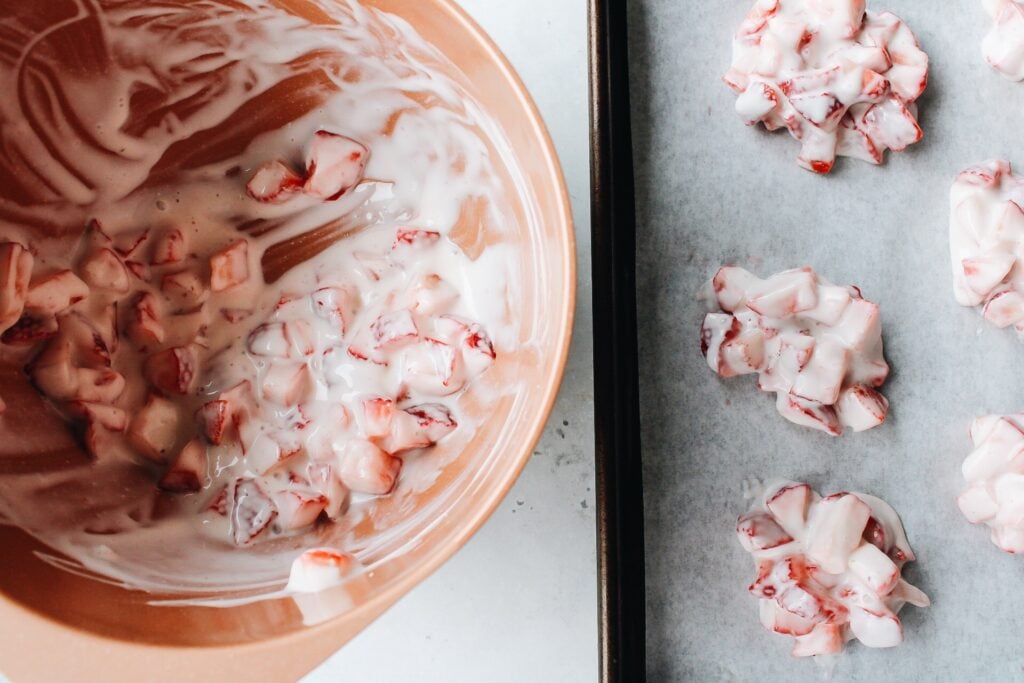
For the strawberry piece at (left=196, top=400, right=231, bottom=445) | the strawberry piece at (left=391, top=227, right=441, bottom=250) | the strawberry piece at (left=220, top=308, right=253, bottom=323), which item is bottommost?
the strawberry piece at (left=196, top=400, right=231, bottom=445)

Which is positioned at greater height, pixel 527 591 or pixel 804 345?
pixel 804 345

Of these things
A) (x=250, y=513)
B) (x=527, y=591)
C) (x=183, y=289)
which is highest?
(x=183, y=289)

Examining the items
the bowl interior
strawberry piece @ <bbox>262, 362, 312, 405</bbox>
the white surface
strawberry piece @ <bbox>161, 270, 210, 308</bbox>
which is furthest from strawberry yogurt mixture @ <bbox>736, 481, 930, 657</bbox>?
strawberry piece @ <bbox>161, 270, 210, 308</bbox>

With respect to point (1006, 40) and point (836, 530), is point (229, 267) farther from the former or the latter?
point (1006, 40)

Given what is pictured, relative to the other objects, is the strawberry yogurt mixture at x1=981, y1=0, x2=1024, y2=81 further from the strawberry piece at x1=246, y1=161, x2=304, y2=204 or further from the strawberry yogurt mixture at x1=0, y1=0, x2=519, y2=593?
the strawberry piece at x1=246, y1=161, x2=304, y2=204

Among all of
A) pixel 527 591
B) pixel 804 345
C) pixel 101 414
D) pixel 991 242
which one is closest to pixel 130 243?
pixel 101 414

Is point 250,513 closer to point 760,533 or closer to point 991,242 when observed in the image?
point 760,533
